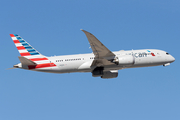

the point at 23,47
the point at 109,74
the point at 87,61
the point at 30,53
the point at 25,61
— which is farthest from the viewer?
the point at 109,74

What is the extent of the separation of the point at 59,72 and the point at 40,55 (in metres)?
4.49

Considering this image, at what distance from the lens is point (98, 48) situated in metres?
43.1

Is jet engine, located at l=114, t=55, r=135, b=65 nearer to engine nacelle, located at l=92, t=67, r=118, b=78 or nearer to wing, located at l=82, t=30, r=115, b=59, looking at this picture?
wing, located at l=82, t=30, r=115, b=59

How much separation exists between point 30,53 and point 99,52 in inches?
487

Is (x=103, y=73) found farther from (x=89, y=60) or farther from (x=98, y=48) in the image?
(x=98, y=48)

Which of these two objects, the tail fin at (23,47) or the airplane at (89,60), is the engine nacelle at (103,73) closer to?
the airplane at (89,60)

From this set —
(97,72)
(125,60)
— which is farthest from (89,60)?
(125,60)

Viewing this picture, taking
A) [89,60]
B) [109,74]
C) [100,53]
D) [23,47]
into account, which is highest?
[23,47]

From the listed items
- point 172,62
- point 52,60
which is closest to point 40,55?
point 52,60

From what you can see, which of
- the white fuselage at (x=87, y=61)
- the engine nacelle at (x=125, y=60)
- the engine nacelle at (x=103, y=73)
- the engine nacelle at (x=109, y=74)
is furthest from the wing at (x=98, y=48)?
the engine nacelle at (x=109, y=74)

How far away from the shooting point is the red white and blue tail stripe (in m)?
46.2

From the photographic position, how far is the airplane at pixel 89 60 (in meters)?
45.1

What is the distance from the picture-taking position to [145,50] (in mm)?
49312

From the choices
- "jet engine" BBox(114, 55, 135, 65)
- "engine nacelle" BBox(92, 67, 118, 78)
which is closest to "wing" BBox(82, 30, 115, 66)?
"jet engine" BBox(114, 55, 135, 65)
